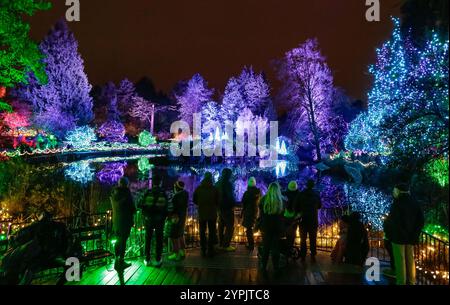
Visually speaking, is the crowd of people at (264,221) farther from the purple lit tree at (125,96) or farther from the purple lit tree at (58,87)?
the purple lit tree at (125,96)

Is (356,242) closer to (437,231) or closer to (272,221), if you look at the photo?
(272,221)

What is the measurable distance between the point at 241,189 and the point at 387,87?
9602mm

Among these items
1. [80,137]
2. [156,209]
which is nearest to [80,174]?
[80,137]

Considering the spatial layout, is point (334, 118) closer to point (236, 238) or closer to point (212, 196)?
point (236, 238)

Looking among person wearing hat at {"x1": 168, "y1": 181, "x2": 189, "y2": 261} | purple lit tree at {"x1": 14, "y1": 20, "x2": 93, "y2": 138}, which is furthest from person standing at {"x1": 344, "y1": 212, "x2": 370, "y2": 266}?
purple lit tree at {"x1": 14, "y1": 20, "x2": 93, "y2": 138}

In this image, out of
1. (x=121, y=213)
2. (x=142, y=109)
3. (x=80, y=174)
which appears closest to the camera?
(x=121, y=213)

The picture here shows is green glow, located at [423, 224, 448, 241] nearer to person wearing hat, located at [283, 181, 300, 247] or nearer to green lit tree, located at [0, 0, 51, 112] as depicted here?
person wearing hat, located at [283, 181, 300, 247]

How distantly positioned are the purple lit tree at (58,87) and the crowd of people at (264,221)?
3929cm

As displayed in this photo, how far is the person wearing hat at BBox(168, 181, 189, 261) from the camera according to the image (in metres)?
7.15

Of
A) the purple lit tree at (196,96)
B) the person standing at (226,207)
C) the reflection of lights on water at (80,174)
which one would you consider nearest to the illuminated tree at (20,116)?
the reflection of lights on water at (80,174)

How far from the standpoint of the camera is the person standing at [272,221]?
641cm

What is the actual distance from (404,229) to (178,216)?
13.0 feet

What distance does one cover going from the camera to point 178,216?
7.18 metres

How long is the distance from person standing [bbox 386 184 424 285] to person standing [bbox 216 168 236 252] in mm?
3210
